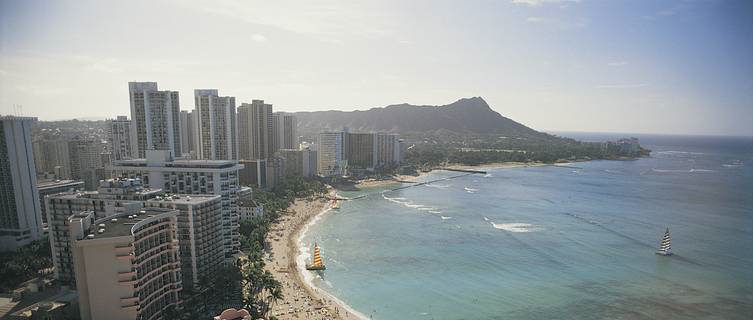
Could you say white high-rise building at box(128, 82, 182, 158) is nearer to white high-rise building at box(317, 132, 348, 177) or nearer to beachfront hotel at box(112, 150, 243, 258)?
beachfront hotel at box(112, 150, 243, 258)

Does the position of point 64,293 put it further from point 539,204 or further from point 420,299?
point 539,204

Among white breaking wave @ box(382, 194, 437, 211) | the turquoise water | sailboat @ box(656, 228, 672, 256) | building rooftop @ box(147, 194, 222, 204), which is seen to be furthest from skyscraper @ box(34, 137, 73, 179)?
sailboat @ box(656, 228, 672, 256)

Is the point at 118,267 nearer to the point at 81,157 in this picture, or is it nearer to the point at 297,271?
the point at 297,271

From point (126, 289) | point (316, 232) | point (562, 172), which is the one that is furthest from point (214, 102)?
point (562, 172)

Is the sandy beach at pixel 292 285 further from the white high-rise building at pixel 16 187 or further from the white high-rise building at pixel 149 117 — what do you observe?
the white high-rise building at pixel 16 187

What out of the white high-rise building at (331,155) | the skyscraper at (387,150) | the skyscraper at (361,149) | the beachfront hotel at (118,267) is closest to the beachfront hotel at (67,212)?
the beachfront hotel at (118,267)
